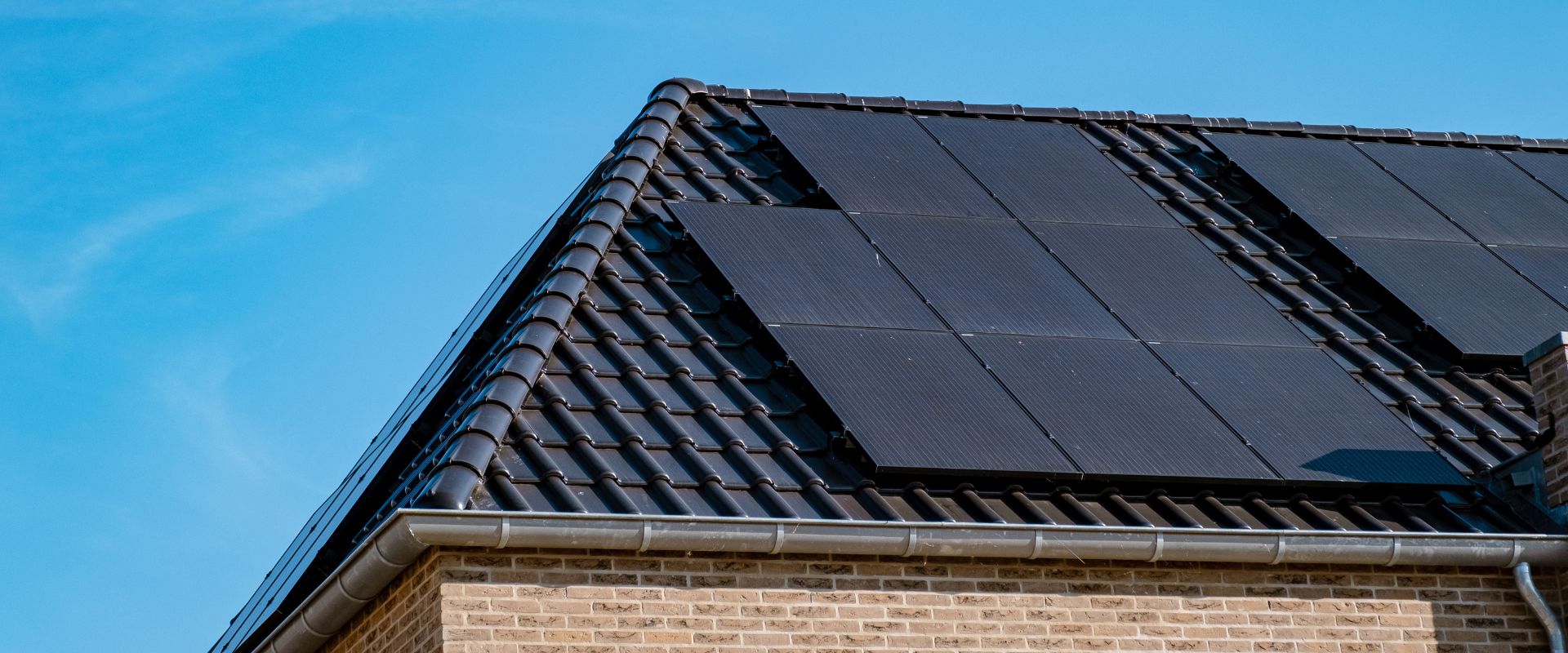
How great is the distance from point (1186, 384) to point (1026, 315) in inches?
41.9

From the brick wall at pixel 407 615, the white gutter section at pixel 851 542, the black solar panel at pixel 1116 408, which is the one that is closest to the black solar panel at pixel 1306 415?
the black solar panel at pixel 1116 408

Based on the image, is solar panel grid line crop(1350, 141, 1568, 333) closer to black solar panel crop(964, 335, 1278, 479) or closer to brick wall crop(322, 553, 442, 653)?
black solar panel crop(964, 335, 1278, 479)

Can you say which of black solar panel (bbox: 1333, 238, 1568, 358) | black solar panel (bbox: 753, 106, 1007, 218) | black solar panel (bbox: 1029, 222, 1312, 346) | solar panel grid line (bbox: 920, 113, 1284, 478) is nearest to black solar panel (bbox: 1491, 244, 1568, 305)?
black solar panel (bbox: 1333, 238, 1568, 358)

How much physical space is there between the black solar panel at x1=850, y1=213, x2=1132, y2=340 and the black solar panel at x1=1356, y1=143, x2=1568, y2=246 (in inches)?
148

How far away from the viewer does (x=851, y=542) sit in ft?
33.0

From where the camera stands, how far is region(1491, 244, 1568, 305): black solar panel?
1392 cm

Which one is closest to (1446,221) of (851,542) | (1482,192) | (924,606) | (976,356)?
(1482,192)

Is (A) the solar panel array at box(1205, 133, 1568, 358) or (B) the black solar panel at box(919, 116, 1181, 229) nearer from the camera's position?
(A) the solar panel array at box(1205, 133, 1568, 358)

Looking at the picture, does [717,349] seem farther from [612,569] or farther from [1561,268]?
[1561,268]

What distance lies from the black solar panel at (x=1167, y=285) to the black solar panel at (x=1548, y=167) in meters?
3.98

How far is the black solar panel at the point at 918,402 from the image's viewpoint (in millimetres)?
10805

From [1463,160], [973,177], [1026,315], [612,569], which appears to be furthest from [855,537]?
[1463,160]

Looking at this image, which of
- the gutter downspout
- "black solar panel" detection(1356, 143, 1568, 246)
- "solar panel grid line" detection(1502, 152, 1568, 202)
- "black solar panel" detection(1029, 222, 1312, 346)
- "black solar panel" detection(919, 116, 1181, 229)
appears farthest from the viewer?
"solar panel grid line" detection(1502, 152, 1568, 202)

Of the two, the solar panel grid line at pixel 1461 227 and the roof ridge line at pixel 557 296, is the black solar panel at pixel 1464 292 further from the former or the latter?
the roof ridge line at pixel 557 296
